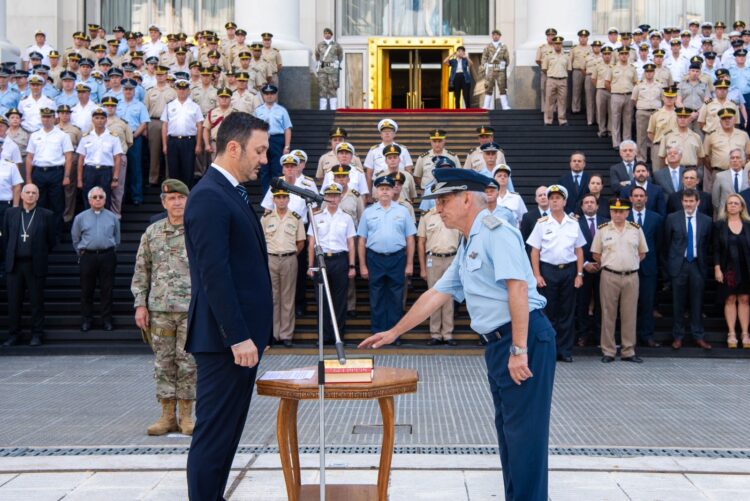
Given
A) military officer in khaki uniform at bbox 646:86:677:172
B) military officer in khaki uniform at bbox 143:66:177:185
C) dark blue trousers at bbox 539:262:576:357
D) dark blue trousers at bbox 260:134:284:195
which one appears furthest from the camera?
military officer in khaki uniform at bbox 143:66:177:185

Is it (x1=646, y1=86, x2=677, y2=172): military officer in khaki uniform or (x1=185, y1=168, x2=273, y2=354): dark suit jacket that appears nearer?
(x1=185, y1=168, x2=273, y2=354): dark suit jacket

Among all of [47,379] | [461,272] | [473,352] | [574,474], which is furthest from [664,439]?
[47,379]

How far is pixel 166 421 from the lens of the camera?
806 centimetres

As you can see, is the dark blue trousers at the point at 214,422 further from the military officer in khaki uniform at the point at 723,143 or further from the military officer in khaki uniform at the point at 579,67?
the military officer in khaki uniform at the point at 579,67

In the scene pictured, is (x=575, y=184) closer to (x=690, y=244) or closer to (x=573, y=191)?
(x=573, y=191)

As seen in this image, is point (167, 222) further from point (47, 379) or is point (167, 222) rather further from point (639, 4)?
point (639, 4)

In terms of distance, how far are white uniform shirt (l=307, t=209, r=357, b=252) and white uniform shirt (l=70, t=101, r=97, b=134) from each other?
5.20 metres

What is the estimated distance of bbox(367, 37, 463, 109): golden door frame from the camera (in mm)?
27391

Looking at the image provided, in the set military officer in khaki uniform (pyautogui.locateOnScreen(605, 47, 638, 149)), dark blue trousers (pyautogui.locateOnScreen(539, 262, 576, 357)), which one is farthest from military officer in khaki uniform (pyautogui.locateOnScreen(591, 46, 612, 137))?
dark blue trousers (pyautogui.locateOnScreen(539, 262, 576, 357))

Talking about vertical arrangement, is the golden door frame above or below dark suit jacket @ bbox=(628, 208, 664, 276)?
above

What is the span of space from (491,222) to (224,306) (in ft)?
4.64

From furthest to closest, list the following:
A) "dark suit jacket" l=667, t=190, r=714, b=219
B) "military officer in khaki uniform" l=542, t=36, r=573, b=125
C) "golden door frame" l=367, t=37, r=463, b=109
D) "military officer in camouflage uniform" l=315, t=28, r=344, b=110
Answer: "golden door frame" l=367, t=37, r=463, b=109, "military officer in camouflage uniform" l=315, t=28, r=344, b=110, "military officer in khaki uniform" l=542, t=36, r=573, b=125, "dark suit jacket" l=667, t=190, r=714, b=219

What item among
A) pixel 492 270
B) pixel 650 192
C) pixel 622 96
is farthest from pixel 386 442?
pixel 622 96

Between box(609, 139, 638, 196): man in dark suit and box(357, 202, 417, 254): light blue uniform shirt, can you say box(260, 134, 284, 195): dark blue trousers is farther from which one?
box(609, 139, 638, 196): man in dark suit
